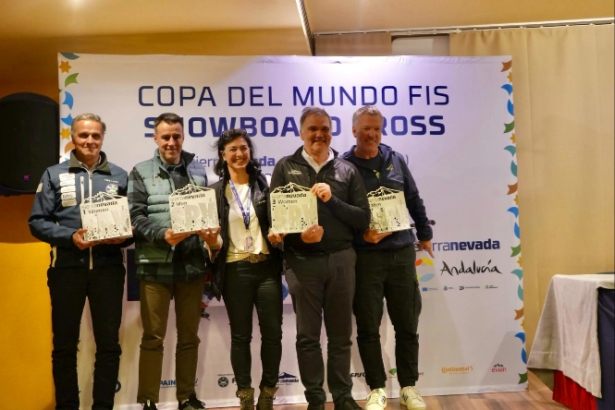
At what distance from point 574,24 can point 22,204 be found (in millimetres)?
4084

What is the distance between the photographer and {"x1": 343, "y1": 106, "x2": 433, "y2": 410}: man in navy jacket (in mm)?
2672

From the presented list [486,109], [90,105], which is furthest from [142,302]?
[486,109]

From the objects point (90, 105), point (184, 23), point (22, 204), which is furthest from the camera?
point (22, 204)

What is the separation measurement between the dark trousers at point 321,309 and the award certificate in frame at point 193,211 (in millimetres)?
411

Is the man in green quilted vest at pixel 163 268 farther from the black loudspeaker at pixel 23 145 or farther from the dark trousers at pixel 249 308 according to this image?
the black loudspeaker at pixel 23 145

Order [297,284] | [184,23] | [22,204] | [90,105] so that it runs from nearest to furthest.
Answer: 1. [297,284]
2. [90,105]
3. [184,23]
4. [22,204]

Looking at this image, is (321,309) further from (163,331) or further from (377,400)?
(163,331)

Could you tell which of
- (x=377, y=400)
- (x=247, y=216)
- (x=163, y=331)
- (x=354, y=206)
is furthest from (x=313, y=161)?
(x=377, y=400)

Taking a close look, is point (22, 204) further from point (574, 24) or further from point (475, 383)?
point (574, 24)

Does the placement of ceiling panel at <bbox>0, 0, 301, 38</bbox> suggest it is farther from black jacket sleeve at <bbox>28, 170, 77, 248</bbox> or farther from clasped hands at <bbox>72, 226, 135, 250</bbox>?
clasped hands at <bbox>72, 226, 135, 250</bbox>

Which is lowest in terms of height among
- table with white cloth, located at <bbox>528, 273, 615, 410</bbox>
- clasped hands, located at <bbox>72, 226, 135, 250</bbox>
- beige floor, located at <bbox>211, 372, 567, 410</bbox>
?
beige floor, located at <bbox>211, 372, 567, 410</bbox>

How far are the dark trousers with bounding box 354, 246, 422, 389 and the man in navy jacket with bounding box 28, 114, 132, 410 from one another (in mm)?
1193

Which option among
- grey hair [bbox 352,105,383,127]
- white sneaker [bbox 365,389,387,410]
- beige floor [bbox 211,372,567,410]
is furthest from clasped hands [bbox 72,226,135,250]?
white sneaker [bbox 365,389,387,410]

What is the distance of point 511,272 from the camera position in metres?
3.19
